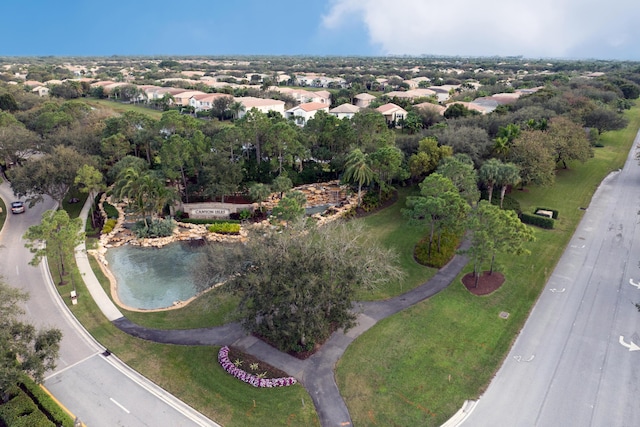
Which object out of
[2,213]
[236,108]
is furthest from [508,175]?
[236,108]

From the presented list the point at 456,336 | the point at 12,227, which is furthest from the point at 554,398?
the point at 12,227

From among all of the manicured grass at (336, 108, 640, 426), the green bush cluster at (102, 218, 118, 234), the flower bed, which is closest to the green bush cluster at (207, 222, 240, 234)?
the green bush cluster at (102, 218, 118, 234)

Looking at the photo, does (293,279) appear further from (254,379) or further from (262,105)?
(262,105)

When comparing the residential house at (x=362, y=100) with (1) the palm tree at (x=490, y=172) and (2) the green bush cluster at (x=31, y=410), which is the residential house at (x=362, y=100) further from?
(2) the green bush cluster at (x=31, y=410)

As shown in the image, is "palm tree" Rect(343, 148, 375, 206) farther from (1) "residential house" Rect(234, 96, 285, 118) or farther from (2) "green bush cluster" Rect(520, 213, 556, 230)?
(1) "residential house" Rect(234, 96, 285, 118)

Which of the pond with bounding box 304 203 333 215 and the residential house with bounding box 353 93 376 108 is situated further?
the residential house with bounding box 353 93 376 108

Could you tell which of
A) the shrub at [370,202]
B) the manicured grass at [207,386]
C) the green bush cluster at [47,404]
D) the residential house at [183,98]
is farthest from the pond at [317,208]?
the residential house at [183,98]
